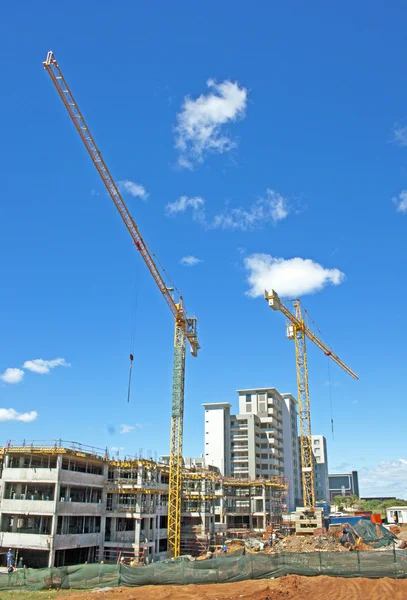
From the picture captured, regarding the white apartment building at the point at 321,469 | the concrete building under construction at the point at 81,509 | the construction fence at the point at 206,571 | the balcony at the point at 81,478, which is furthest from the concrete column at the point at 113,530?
the white apartment building at the point at 321,469

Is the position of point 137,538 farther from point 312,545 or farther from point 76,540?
point 312,545

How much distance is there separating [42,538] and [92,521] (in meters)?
8.00

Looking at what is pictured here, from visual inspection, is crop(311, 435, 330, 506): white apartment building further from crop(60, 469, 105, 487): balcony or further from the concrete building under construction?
crop(60, 469, 105, 487): balcony

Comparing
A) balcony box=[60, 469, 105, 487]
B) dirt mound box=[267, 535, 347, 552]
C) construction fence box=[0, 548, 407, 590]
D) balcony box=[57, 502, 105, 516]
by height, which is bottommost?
dirt mound box=[267, 535, 347, 552]

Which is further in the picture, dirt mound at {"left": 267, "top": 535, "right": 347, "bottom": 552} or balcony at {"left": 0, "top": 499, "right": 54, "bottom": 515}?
dirt mound at {"left": 267, "top": 535, "right": 347, "bottom": 552}

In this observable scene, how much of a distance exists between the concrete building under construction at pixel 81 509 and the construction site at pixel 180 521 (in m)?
0.10

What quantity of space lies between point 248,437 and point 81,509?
2343 inches

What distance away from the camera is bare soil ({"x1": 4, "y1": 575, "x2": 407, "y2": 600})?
26438 millimetres

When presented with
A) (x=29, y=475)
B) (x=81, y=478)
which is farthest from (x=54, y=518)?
(x=81, y=478)

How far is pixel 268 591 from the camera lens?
2722cm

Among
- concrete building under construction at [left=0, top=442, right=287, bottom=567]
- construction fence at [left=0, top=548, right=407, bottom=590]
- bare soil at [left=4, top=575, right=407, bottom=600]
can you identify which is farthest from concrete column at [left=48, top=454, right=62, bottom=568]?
bare soil at [left=4, top=575, right=407, bottom=600]

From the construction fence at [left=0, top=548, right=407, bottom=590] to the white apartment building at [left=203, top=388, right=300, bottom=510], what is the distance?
70.2 metres

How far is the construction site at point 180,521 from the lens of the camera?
30.0 m

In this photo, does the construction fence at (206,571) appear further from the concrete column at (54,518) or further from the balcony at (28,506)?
the balcony at (28,506)
